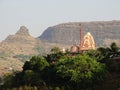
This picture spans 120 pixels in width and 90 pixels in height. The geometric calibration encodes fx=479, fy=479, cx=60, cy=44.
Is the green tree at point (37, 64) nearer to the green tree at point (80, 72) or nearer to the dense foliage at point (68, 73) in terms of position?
the dense foliage at point (68, 73)

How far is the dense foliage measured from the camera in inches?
2470

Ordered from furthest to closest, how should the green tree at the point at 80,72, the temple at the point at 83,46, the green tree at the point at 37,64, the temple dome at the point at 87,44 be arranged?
1. the temple dome at the point at 87,44
2. the temple at the point at 83,46
3. the green tree at the point at 37,64
4. the green tree at the point at 80,72

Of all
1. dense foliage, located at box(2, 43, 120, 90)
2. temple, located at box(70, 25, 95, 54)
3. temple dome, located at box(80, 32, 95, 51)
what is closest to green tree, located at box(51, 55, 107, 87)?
dense foliage, located at box(2, 43, 120, 90)

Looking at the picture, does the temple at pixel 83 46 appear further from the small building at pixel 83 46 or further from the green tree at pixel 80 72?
the green tree at pixel 80 72

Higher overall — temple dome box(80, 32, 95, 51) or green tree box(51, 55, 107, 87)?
temple dome box(80, 32, 95, 51)

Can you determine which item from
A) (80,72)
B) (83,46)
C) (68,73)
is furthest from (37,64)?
(83,46)

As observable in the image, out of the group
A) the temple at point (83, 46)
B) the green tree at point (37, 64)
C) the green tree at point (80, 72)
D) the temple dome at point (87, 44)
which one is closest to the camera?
the green tree at point (80, 72)

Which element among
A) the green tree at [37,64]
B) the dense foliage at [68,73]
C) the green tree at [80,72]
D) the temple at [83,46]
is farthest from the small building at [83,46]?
the green tree at [80,72]

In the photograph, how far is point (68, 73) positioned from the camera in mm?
64250

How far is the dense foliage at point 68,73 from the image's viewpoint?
206 ft

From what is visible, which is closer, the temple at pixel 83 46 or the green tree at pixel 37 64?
the green tree at pixel 37 64

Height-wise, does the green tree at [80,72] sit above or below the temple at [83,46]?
below

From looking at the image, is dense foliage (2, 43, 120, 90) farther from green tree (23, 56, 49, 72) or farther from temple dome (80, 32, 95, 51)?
temple dome (80, 32, 95, 51)

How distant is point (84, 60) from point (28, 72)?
338 inches
